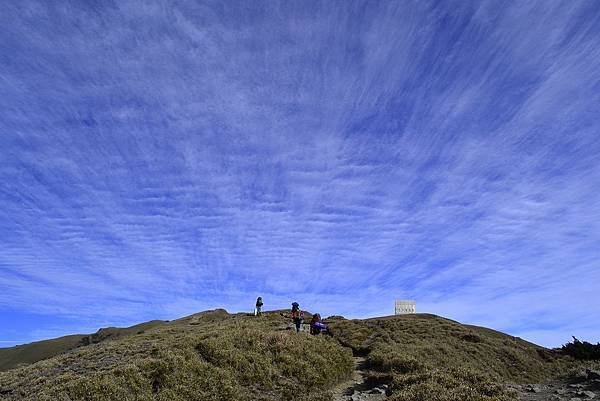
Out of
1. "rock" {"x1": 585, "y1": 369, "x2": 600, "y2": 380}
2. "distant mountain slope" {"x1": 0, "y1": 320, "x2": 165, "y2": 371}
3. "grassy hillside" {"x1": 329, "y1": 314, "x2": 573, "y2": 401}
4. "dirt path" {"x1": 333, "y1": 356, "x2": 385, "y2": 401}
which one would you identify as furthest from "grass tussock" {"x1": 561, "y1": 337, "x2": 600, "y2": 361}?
"distant mountain slope" {"x1": 0, "y1": 320, "x2": 165, "y2": 371}

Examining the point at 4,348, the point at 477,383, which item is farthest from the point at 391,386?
the point at 4,348

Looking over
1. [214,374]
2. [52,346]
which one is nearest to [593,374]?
[214,374]

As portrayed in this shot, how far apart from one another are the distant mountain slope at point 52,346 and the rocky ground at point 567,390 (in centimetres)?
7038

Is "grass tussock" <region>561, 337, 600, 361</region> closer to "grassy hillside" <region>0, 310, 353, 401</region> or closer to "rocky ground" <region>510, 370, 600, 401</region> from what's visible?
"rocky ground" <region>510, 370, 600, 401</region>

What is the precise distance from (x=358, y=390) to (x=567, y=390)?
28.8 ft

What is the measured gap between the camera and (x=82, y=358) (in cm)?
2758

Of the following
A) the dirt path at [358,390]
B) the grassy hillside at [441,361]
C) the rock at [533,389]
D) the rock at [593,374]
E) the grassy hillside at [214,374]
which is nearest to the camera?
the grassy hillside at [441,361]

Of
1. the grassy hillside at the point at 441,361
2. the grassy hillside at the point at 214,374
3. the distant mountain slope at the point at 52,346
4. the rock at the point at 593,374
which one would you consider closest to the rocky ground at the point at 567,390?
the rock at the point at 593,374

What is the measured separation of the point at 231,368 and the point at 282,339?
591 cm

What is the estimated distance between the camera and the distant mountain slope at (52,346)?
7575cm

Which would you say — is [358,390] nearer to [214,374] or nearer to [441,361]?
[214,374]

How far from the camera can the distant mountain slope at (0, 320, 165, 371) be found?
249ft

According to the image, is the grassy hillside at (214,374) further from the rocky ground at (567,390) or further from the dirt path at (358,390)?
the rocky ground at (567,390)

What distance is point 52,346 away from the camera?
8231 centimetres
